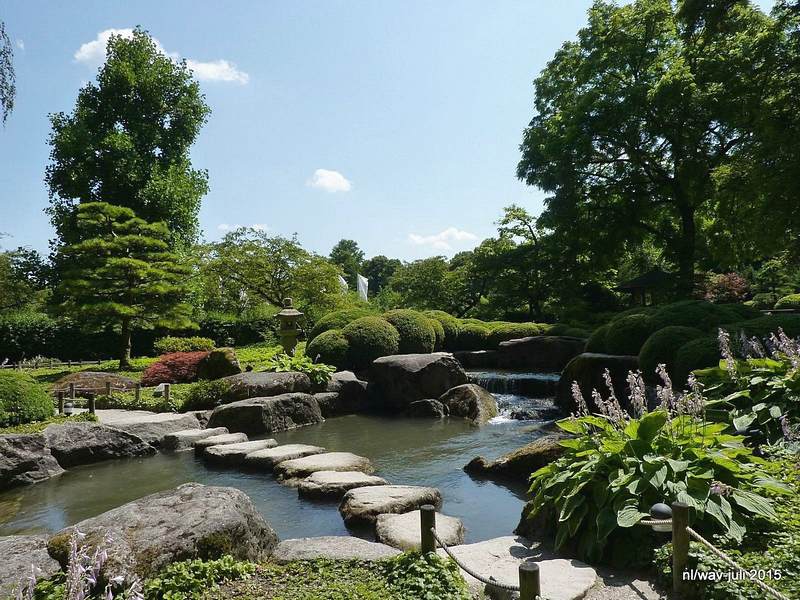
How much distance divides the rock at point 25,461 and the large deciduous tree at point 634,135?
66.1 ft

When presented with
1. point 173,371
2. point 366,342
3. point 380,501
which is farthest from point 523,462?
point 173,371

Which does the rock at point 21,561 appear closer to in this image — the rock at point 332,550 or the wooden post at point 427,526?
the rock at point 332,550

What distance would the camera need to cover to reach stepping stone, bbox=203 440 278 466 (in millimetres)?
8930

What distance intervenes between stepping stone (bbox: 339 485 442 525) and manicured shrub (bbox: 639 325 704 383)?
568 centimetres

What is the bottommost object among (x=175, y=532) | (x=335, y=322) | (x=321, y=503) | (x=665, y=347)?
(x=321, y=503)

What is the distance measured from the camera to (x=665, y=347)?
404 inches

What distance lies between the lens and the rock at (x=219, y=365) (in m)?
15.7

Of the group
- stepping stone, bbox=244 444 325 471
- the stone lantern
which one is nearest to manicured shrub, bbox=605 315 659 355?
stepping stone, bbox=244 444 325 471

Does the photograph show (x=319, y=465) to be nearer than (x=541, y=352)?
Yes

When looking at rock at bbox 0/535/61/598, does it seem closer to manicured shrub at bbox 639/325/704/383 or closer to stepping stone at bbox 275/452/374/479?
stepping stone at bbox 275/452/374/479

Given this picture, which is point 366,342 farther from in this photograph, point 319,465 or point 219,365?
point 319,465

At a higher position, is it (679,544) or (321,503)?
(679,544)

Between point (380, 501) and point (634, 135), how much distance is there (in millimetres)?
20080

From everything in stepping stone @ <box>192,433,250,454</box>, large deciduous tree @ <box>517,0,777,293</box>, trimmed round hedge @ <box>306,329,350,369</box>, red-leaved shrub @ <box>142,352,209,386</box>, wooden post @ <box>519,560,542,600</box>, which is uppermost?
large deciduous tree @ <box>517,0,777,293</box>
